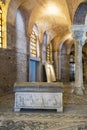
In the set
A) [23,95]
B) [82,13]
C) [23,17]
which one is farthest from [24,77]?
[23,95]

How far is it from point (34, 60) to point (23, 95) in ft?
28.9

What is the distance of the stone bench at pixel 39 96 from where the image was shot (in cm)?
668

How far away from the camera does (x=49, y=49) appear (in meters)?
20.5

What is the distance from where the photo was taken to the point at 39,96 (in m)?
6.71

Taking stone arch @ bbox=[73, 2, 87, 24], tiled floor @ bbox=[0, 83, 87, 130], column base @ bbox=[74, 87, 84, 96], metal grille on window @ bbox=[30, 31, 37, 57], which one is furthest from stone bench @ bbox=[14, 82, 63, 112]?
metal grille on window @ bbox=[30, 31, 37, 57]

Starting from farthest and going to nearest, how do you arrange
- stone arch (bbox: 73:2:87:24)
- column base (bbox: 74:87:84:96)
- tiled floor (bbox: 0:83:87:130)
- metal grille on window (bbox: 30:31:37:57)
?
metal grille on window (bbox: 30:31:37:57)
column base (bbox: 74:87:84:96)
stone arch (bbox: 73:2:87:24)
tiled floor (bbox: 0:83:87:130)

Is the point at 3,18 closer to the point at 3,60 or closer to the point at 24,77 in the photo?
the point at 3,60

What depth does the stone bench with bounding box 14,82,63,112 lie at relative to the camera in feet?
21.9

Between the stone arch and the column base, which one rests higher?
the stone arch

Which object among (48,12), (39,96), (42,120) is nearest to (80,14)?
(48,12)

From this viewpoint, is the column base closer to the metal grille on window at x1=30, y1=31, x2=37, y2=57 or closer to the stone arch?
the stone arch

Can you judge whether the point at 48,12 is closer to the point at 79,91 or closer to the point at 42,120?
the point at 79,91

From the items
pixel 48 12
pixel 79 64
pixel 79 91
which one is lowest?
pixel 79 91

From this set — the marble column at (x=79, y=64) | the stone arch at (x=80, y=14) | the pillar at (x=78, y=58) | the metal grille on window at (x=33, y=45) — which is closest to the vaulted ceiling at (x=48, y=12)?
the stone arch at (x=80, y=14)
